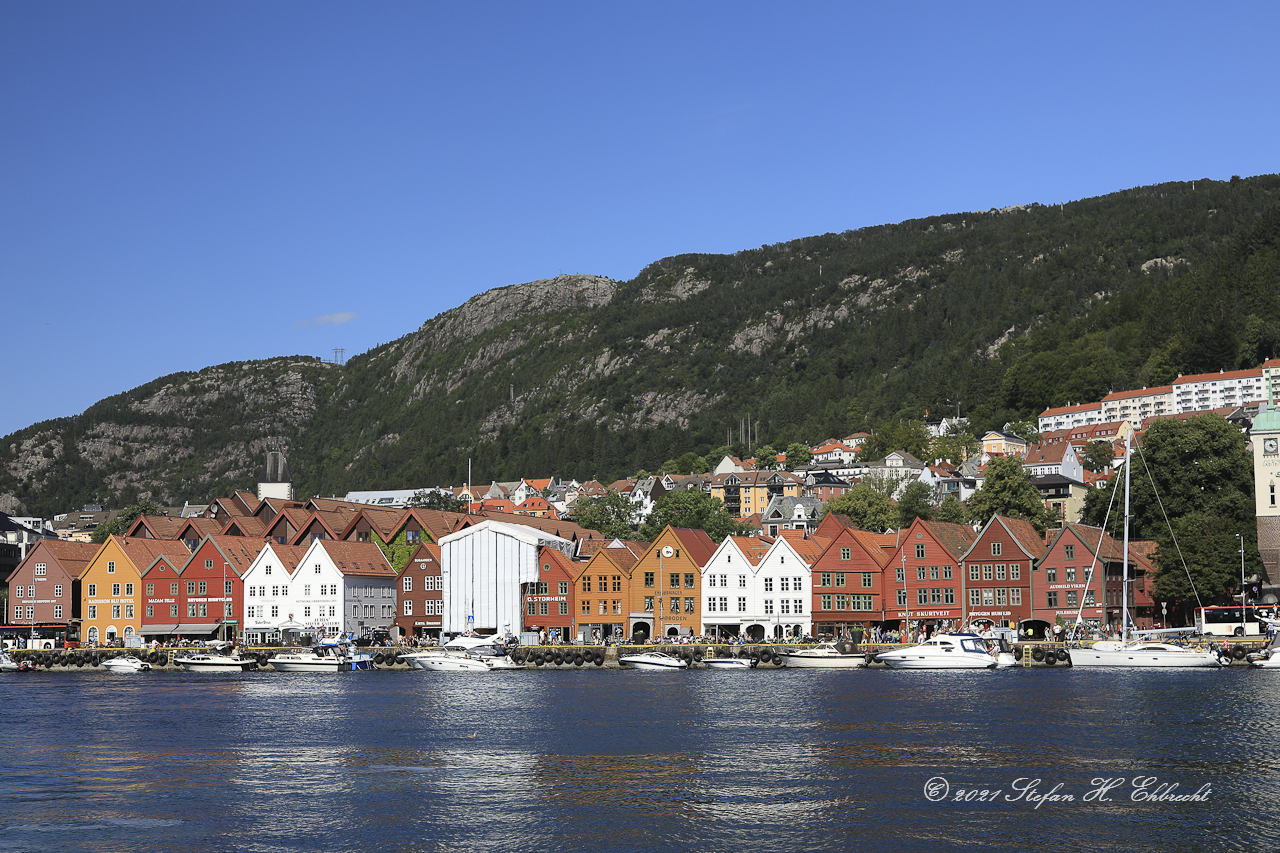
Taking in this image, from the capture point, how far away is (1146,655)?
83.6 m

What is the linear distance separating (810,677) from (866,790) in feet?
145

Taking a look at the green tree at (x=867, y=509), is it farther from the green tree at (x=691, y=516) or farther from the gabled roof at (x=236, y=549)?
the gabled roof at (x=236, y=549)

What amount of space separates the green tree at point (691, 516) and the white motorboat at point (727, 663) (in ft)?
134

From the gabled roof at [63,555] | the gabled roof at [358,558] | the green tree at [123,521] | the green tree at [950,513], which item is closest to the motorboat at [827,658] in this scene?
the gabled roof at [358,558]

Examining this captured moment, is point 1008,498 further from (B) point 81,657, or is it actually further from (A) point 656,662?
(B) point 81,657

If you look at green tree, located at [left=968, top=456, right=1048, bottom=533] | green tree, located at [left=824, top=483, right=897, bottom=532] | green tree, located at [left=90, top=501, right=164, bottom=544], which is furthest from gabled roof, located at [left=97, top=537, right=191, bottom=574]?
green tree, located at [left=968, top=456, right=1048, bottom=533]

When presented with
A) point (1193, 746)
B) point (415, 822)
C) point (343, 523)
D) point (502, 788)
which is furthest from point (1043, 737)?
point (343, 523)

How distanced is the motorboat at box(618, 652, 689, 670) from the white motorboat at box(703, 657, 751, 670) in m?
1.86

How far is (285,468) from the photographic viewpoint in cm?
18925

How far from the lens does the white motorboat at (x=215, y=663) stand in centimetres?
10056

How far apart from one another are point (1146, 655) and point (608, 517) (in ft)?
272

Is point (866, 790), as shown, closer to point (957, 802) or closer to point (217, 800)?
point (957, 802)

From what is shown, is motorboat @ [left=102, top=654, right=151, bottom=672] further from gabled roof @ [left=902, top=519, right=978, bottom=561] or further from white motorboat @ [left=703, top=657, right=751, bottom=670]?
gabled roof @ [left=902, top=519, right=978, bottom=561]

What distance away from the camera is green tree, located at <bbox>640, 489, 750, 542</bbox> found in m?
139
